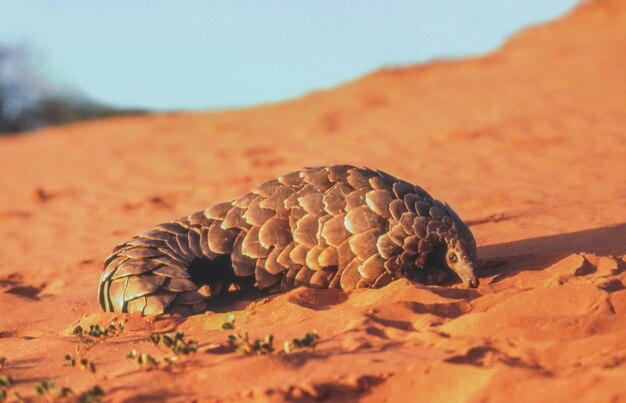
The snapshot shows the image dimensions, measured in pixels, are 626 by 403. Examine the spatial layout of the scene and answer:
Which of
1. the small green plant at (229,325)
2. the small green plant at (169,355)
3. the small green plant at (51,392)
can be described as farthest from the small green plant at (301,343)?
the small green plant at (51,392)

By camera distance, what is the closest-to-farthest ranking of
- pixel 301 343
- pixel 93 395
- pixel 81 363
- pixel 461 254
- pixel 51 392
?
pixel 93 395 → pixel 51 392 → pixel 301 343 → pixel 81 363 → pixel 461 254

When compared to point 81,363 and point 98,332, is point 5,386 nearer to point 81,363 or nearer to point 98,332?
point 81,363

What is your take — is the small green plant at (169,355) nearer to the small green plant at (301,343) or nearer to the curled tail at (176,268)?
the small green plant at (301,343)

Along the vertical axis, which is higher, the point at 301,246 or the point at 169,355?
the point at 301,246

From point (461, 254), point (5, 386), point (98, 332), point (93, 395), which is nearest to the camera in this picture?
point (93, 395)

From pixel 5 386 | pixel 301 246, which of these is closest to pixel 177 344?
pixel 5 386

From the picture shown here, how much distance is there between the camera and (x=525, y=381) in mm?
3418

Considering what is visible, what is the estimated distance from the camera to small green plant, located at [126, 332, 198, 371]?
13.4ft

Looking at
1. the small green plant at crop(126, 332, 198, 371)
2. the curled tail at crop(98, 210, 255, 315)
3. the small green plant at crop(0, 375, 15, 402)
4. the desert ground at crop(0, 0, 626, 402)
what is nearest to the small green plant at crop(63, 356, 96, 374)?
the desert ground at crop(0, 0, 626, 402)

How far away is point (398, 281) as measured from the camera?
529 centimetres

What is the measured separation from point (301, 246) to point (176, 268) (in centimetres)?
80

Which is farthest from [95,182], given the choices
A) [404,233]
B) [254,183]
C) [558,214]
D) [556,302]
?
[556,302]

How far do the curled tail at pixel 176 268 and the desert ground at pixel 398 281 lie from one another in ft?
0.46

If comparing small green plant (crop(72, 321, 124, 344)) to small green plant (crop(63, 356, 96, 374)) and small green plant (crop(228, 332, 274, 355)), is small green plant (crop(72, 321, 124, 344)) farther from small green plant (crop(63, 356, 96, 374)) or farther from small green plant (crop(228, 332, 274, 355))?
small green plant (crop(228, 332, 274, 355))
